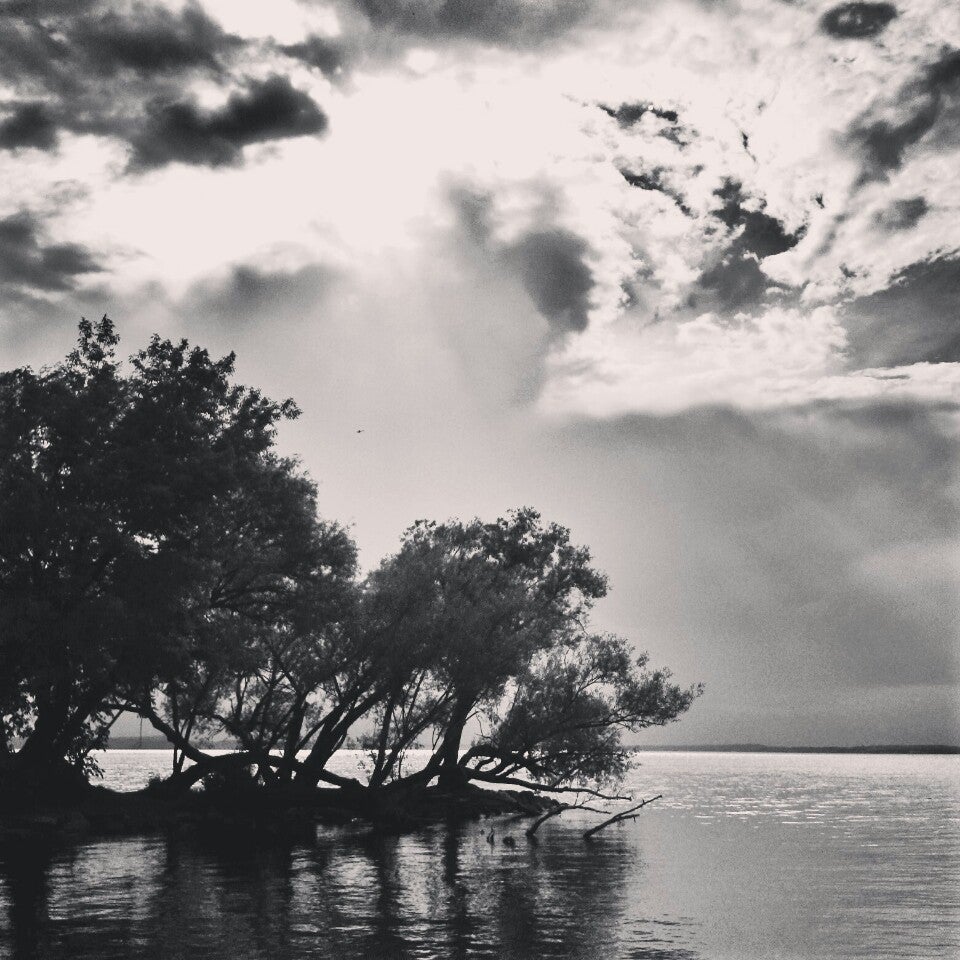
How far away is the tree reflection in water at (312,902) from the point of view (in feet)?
76.4

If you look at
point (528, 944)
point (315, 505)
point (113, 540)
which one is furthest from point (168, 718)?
point (528, 944)

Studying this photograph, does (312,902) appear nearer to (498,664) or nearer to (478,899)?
(478,899)

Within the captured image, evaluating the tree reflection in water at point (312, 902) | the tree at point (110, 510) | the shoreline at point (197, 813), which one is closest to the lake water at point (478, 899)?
the tree reflection in water at point (312, 902)

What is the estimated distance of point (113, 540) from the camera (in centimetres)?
3634

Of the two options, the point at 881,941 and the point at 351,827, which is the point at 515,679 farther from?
the point at 881,941

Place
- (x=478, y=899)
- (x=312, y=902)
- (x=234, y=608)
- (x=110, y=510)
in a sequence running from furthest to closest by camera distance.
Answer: (x=234, y=608) < (x=110, y=510) < (x=478, y=899) < (x=312, y=902)

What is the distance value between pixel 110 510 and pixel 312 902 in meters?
16.8

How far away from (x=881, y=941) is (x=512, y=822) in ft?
144

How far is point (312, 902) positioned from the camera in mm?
29859

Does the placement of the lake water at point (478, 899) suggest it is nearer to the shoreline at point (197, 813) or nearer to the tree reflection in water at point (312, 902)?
the tree reflection in water at point (312, 902)

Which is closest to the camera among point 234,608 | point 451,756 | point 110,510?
point 110,510

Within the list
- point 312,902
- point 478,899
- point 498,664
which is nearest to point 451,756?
point 498,664

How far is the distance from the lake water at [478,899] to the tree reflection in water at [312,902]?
108 millimetres

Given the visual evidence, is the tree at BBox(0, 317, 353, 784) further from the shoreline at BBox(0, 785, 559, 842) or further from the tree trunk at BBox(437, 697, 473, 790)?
the tree trunk at BBox(437, 697, 473, 790)
